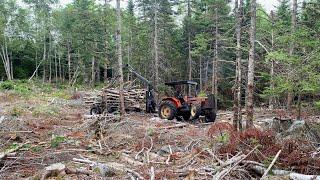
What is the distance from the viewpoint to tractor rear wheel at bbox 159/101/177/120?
15.8 m

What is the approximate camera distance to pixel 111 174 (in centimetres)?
728

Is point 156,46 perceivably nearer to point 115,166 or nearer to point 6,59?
point 115,166

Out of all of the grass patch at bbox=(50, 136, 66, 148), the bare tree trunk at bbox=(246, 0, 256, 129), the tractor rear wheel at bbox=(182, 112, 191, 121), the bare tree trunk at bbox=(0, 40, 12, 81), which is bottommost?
the grass patch at bbox=(50, 136, 66, 148)

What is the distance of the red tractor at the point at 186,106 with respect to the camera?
15656 mm

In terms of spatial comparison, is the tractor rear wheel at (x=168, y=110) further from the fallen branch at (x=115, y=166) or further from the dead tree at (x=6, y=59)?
the dead tree at (x=6, y=59)

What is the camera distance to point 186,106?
1600cm

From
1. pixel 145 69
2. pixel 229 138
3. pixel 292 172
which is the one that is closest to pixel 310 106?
pixel 229 138

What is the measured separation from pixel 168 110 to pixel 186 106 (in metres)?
0.85

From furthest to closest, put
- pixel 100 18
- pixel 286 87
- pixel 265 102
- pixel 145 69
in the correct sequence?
pixel 100 18 < pixel 145 69 < pixel 265 102 < pixel 286 87

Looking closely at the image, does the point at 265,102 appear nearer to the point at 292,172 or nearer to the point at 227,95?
the point at 227,95

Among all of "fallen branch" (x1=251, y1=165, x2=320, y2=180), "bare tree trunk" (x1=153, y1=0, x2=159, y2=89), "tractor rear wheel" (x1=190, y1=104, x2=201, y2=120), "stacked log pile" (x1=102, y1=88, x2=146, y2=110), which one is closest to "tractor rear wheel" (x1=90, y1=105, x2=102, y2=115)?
"stacked log pile" (x1=102, y1=88, x2=146, y2=110)

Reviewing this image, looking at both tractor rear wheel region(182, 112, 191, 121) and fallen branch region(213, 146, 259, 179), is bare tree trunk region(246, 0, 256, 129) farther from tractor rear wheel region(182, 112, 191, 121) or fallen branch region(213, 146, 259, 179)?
tractor rear wheel region(182, 112, 191, 121)

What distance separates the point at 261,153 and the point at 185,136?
14.2ft

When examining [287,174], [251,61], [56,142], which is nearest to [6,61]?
[56,142]
